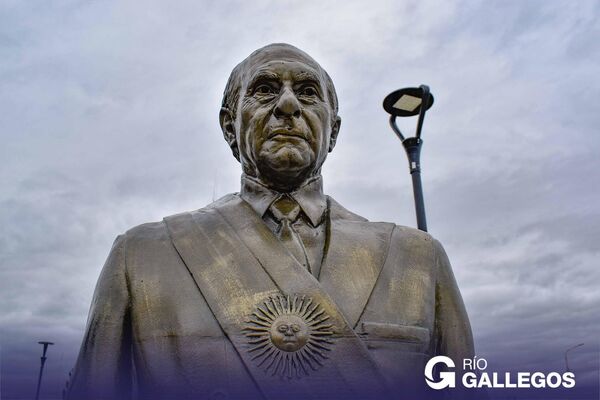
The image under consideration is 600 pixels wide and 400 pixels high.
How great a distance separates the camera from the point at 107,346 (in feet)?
10.8

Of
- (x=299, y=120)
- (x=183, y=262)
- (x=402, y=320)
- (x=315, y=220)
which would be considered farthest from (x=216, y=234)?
(x=402, y=320)

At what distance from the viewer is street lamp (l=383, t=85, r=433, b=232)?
7.69 meters

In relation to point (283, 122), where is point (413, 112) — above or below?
above

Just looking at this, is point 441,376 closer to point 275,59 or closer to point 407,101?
point 275,59

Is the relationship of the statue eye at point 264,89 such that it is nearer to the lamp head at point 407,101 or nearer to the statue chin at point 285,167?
the statue chin at point 285,167

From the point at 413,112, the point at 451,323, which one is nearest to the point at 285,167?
the point at 451,323

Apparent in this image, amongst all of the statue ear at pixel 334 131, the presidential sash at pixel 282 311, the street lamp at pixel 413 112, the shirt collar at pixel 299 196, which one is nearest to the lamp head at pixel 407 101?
the street lamp at pixel 413 112

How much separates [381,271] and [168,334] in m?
1.29

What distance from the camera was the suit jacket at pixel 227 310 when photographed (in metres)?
3.12

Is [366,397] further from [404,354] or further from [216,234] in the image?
[216,234]

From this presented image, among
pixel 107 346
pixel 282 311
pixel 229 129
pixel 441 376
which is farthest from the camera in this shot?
pixel 229 129

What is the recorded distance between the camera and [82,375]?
3.25m

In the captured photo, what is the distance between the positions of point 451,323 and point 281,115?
1672 millimetres

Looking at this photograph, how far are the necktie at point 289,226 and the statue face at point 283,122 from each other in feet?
0.43
